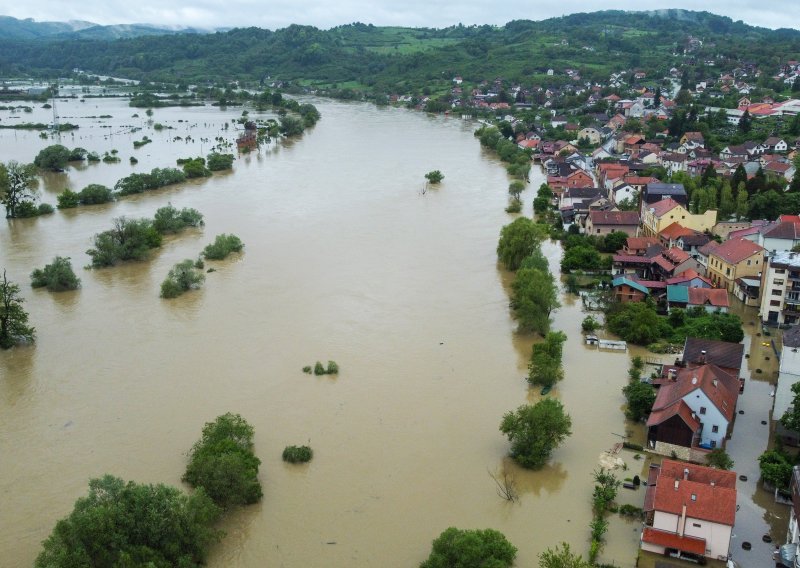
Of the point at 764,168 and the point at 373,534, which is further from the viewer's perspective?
the point at 764,168

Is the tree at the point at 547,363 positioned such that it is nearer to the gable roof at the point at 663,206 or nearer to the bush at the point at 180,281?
the gable roof at the point at 663,206

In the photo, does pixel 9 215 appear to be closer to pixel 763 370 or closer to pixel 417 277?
pixel 417 277

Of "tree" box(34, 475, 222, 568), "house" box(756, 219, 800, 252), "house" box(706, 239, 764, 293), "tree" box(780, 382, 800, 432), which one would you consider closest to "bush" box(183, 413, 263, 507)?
"tree" box(34, 475, 222, 568)

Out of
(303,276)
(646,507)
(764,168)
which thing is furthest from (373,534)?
(764,168)

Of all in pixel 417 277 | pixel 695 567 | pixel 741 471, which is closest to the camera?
pixel 695 567

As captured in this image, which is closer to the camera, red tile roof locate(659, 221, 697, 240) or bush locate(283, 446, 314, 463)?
bush locate(283, 446, 314, 463)

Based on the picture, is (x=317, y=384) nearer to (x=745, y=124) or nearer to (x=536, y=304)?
(x=536, y=304)

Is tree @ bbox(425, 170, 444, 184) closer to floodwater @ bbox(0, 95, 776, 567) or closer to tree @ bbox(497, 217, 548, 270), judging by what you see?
floodwater @ bbox(0, 95, 776, 567)
